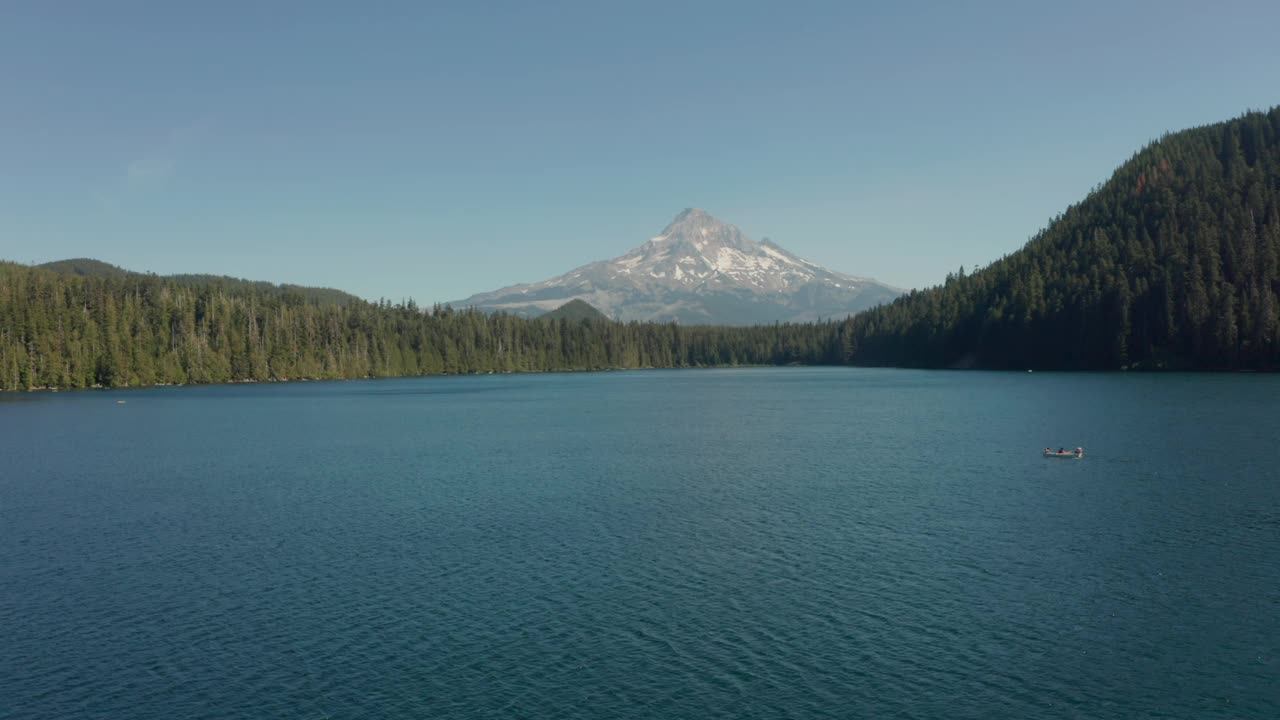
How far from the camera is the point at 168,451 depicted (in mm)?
94688

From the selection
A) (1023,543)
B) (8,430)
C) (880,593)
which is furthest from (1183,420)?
(8,430)

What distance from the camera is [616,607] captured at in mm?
36688

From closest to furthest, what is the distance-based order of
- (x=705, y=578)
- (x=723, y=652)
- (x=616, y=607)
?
(x=723, y=652), (x=616, y=607), (x=705, y=578)

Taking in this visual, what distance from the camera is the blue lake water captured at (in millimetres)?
28156

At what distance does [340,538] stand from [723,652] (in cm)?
2890

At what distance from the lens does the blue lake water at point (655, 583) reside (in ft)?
92.4

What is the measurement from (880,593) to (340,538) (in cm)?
3191

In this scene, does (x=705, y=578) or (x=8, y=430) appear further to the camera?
(x=8, y=430)

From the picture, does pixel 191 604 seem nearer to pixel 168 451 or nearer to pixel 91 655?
pixel 91 655

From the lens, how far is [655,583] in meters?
40.0

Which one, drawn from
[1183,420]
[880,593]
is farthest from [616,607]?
[1183,420]

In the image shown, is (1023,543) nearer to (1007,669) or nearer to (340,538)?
(1007,669)

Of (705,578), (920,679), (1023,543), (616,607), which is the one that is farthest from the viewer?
(1023,543)

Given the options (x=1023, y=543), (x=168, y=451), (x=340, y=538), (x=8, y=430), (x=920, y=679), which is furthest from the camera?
(x=8, y=430)
